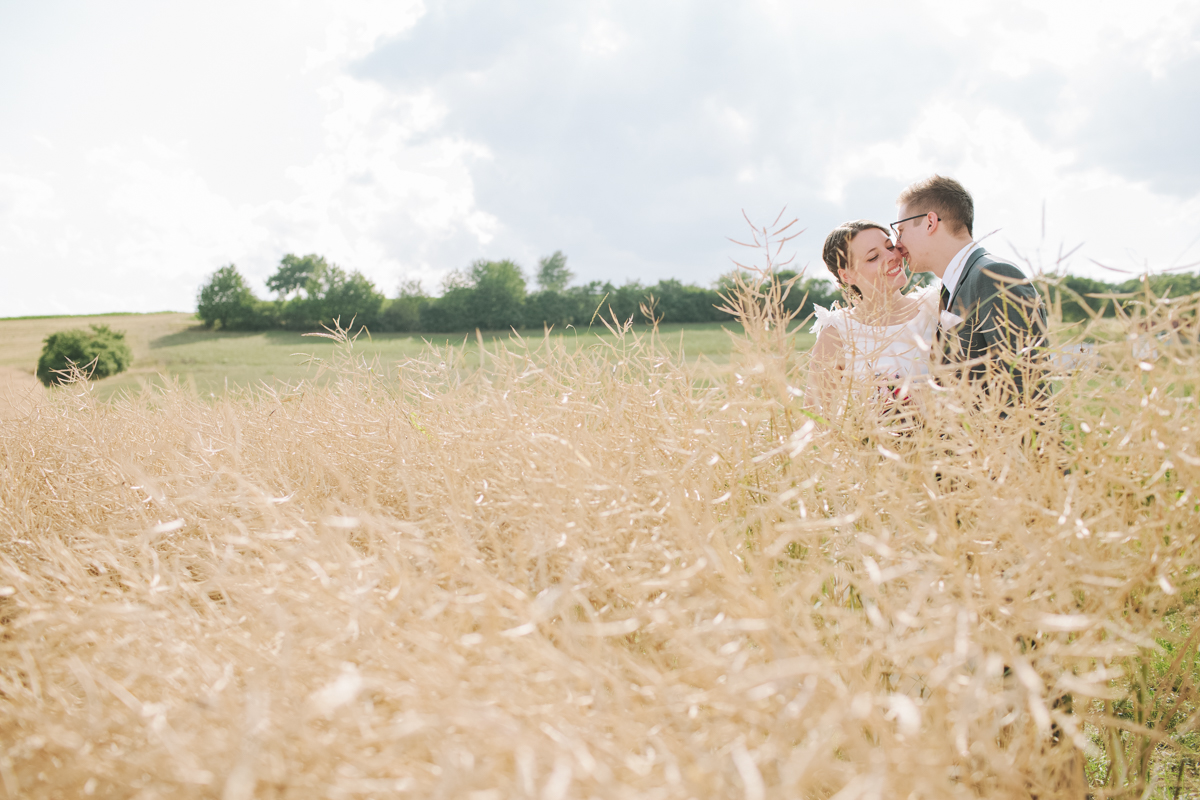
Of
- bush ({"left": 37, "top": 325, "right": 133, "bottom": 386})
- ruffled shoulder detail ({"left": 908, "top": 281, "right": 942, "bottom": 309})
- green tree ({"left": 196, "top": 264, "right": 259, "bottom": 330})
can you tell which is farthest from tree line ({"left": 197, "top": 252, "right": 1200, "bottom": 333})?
ruffled shoulder detail ({"left": 908, "top": 281, "right": 942, "bottom": 309})

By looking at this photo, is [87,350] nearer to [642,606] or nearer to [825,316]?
[825,316]

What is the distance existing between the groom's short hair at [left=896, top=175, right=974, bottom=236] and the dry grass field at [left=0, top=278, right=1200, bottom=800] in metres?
1.53

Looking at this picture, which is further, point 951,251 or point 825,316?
point 951,251

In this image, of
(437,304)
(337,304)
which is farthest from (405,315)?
(337,304)

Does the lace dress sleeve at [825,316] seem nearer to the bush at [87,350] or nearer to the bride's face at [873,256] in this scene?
the bride's face at [873,256]

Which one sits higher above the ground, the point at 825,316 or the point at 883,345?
the point at 825,316

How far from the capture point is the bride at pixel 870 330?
2.45 metres

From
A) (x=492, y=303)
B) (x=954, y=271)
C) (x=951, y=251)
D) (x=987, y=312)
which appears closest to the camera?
(x=987, y=312)

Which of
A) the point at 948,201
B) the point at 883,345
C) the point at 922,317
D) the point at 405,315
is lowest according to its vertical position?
the point at 883,345

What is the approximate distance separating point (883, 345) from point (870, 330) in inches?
9.4

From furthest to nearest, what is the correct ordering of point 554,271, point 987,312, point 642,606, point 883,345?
point 554,271 → point 987,312 → point 883,345 → point 642,606

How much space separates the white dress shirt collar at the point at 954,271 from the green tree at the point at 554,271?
171ft

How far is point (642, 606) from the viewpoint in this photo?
5.22ft

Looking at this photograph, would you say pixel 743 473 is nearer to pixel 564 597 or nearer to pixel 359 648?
pixel 564 597
